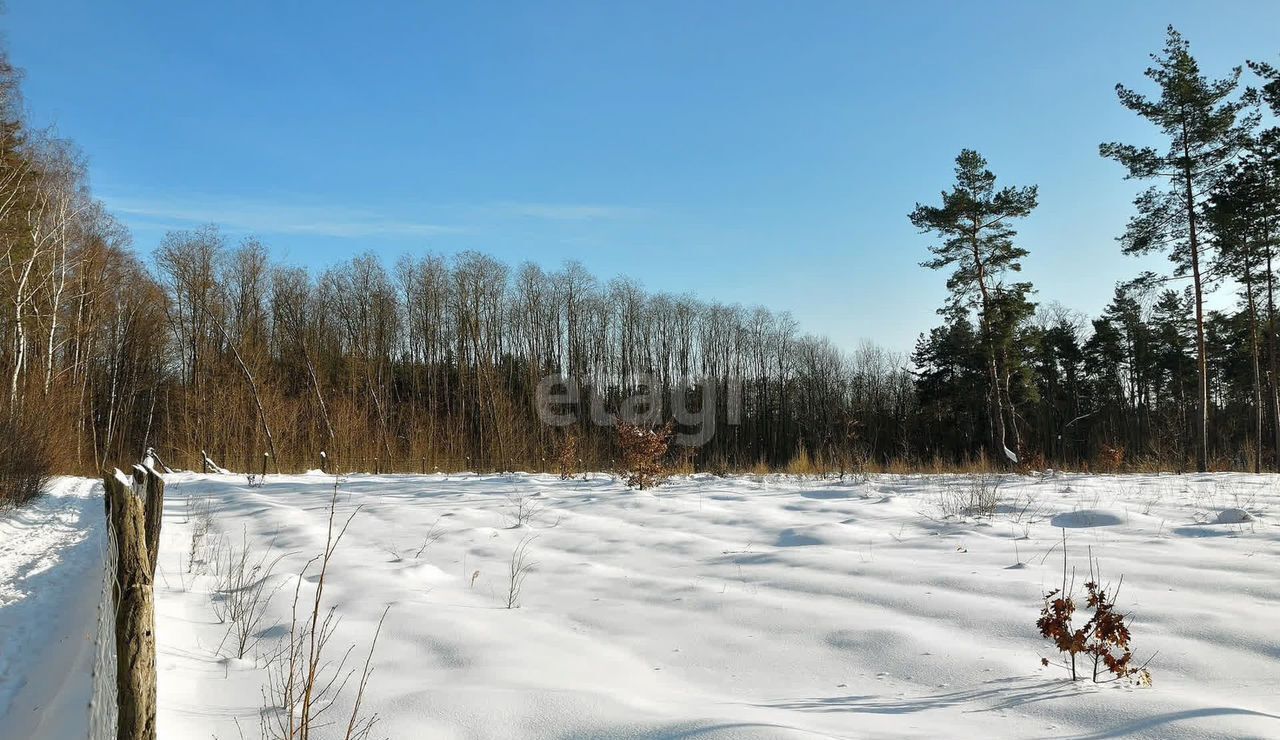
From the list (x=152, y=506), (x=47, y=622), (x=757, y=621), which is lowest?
(x=47, y=622)

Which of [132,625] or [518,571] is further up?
[132,625]

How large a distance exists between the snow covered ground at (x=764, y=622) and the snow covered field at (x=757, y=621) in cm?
2

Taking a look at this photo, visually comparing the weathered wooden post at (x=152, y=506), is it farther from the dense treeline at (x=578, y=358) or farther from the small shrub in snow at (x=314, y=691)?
the dense treeline at (x=578, y=358)

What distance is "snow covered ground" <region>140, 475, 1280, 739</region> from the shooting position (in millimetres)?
2428

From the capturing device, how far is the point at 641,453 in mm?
9188

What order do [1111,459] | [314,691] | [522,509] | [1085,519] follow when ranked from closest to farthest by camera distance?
[314,691], [1085,519], [522,509], [1111,459]

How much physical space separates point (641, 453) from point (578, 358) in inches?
1038

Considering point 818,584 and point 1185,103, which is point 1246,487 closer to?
point 818,584

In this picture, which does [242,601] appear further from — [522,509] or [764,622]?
[522,509]

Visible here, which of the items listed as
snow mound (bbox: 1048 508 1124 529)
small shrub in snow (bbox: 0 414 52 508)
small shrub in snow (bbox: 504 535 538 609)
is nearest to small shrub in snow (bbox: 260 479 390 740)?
small shrub in snow (bbox: 504 535 538 609)

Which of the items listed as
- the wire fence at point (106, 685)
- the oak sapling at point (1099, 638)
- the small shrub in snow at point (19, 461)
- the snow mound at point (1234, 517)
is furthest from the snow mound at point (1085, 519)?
the small shrub in snow at point (19, 461)

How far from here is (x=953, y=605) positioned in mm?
3629

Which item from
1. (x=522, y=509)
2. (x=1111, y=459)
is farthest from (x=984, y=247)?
(x=522, y=509)

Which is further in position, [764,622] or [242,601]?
[242,601]
